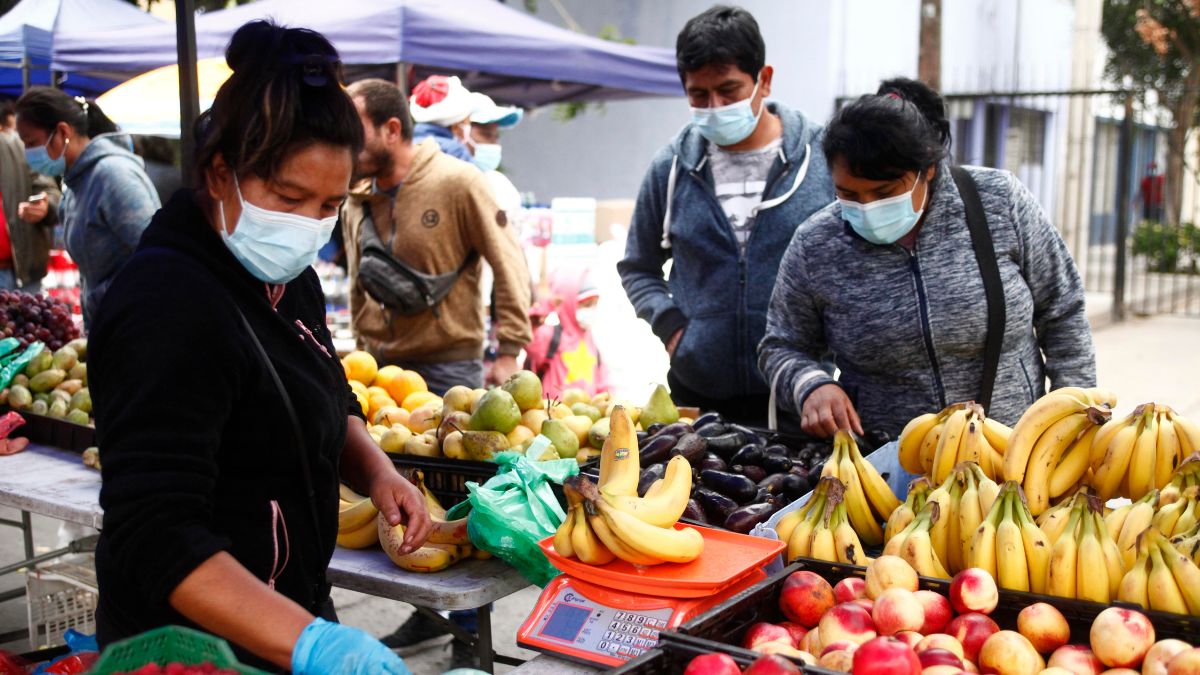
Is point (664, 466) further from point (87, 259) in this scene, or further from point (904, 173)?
point (87, 259)

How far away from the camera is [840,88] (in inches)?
557

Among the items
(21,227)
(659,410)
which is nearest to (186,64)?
(659,410)

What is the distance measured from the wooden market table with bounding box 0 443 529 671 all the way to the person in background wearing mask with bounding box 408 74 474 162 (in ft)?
10.9

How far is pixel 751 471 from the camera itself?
106 inches

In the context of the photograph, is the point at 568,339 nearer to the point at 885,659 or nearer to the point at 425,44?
the point at 425,44

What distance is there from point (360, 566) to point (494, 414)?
1.98 ft

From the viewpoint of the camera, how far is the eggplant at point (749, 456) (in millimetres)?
2752

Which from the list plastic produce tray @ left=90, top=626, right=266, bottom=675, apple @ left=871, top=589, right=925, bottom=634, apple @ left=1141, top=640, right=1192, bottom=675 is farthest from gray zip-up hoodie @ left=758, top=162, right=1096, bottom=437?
plastic produce tray @ left=90, top=626, right=266, bottom=675

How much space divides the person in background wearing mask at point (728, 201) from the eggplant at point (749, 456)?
1.10 meters

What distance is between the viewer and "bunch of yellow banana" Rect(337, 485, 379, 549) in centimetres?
271

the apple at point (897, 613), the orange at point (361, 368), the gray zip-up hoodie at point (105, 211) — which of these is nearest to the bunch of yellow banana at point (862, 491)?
the apple at point (897, 613)

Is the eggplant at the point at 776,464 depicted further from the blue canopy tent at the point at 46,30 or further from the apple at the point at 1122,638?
the blue canopy tent at the point at 46,30

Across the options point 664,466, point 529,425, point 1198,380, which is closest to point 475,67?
point 529,425

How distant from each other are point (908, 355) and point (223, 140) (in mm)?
2000
